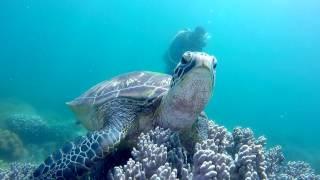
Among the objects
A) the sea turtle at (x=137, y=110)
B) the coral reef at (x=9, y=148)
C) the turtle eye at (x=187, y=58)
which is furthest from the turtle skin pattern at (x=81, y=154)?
the coral reef at (x=9, y=148)

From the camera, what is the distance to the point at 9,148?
12867 millimetres

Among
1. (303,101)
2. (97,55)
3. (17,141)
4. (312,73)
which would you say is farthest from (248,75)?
(17,141)

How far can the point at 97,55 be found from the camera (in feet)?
354

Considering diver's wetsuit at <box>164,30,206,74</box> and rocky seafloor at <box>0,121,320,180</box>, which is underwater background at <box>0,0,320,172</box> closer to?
diver's wetsuit at <box>164,30,206,74</box>

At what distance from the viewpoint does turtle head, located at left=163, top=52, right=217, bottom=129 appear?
3.75 metres

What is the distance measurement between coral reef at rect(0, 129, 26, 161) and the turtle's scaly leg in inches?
400

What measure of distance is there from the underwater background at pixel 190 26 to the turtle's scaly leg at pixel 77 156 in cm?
6509

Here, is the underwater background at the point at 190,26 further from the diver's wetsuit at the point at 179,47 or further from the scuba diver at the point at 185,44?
the diver's wetsuit at the point at 179,47

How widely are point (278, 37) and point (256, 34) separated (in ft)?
40.6

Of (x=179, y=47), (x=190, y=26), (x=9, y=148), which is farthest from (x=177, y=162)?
(x=190, y=26)

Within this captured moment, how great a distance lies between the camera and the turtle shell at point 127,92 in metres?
4.89

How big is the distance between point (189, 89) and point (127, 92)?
144cm

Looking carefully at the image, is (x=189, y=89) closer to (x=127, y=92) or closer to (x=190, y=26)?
(x=127, y=92)

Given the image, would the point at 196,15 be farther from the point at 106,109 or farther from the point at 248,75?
the point at 106,109
